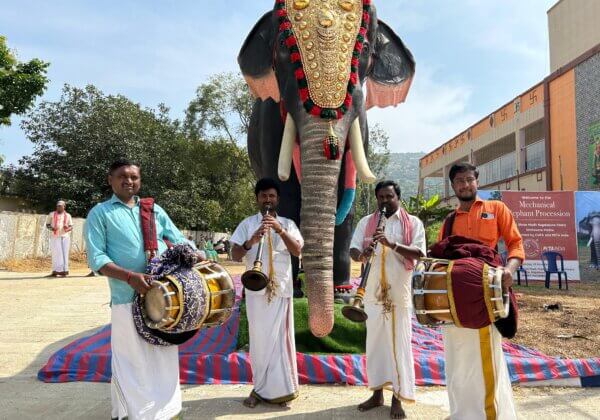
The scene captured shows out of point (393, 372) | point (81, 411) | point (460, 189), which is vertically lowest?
point (81, 411)

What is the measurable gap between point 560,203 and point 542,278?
6.09 ft

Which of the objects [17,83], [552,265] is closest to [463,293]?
[552,265]

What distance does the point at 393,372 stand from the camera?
3557 millimetres

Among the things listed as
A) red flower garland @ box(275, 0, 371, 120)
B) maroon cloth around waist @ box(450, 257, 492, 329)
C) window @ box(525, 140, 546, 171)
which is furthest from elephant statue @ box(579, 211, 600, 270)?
window @ box(525, 140, 546, 171)

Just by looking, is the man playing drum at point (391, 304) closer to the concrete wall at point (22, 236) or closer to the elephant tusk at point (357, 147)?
the elephant tusk at point (357, 147)

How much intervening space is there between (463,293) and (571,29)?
27.7m

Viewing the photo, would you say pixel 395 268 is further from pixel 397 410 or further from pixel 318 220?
pixel 397 410

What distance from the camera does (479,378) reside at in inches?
114

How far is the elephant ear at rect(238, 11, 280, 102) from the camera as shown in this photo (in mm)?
5488

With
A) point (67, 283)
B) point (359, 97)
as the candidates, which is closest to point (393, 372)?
point (359, 97)

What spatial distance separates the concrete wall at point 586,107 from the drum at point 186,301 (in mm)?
18693

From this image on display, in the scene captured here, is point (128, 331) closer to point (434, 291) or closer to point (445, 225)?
point (434, 291)

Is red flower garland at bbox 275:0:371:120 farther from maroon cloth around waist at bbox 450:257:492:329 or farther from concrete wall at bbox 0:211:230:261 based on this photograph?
concrete wall at bbox 0:211:230:261

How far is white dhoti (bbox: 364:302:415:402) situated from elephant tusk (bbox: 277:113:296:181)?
158cm
